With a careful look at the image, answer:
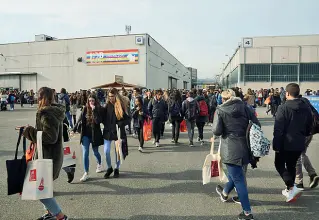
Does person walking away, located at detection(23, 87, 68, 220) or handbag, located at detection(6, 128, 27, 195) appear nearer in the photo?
handbag, located at detection(6, 128, 27, 195)

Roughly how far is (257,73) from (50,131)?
40389mm

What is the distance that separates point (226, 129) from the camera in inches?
145

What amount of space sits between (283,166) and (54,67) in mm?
37354

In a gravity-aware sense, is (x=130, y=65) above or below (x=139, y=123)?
above

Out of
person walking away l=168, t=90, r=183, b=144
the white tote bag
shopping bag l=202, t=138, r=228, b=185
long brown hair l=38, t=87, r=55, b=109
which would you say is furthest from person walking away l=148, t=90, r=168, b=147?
the white tote bag

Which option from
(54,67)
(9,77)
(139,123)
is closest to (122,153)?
(139,123)

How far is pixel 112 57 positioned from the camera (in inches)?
1375

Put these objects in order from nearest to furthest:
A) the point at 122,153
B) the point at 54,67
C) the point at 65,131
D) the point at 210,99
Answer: the point at 65,131, the point at 122,153, the point at 210,99, the point at 54,67

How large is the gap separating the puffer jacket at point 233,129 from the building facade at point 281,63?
38.1 metres

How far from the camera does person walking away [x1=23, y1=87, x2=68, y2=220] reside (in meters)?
3.33

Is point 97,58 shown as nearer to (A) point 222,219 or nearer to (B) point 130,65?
(B) point 130,65

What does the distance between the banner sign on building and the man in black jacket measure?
31.0m

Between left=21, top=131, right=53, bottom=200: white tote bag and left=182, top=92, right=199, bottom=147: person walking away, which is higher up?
left=182, top=92, right=199, bottom=147: person walking away

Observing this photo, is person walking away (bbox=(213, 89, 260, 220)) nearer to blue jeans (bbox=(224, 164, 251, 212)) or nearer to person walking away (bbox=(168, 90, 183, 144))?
blue jeans (bbox=(224, 164, 251, 212))
